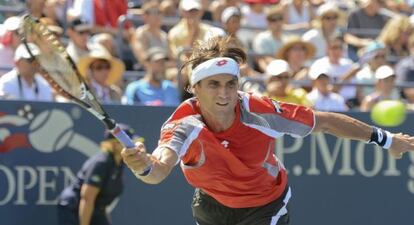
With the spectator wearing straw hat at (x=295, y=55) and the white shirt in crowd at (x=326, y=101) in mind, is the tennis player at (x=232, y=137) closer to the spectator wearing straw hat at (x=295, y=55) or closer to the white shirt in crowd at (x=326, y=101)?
the white shirt in crowd at (x=326, y=101)

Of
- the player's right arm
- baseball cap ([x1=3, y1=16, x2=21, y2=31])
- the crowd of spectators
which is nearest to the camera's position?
the player's right arm

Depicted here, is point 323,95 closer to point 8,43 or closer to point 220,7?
point 220,7

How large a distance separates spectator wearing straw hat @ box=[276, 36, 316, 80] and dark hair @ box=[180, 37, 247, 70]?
17.8ft

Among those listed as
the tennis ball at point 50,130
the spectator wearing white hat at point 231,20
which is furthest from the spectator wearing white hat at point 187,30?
the tennis ball at point 50,130

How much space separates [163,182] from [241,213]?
350 centimetres

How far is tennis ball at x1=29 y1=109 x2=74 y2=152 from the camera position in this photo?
9016mm

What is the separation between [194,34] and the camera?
36.8ft

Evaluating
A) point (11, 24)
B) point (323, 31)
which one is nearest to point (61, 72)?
point (11, 24)

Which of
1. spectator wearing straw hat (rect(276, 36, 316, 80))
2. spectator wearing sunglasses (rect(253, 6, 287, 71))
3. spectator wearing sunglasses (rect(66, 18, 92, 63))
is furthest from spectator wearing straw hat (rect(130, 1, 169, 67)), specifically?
spectator wearing straw hat (rect(276, 36, 316, 80))

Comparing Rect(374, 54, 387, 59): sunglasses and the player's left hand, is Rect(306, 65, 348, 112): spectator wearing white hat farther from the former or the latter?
the player's left hand

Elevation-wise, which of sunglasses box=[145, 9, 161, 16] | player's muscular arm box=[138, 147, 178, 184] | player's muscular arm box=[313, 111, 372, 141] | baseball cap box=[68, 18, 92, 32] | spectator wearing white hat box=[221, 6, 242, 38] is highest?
player's muscular arm box=[138, 147, 178, 184]

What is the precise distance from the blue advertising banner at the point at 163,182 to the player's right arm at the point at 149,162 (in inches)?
153

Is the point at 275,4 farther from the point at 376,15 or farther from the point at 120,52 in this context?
the point at 120,52

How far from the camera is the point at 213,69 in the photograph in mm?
5605
